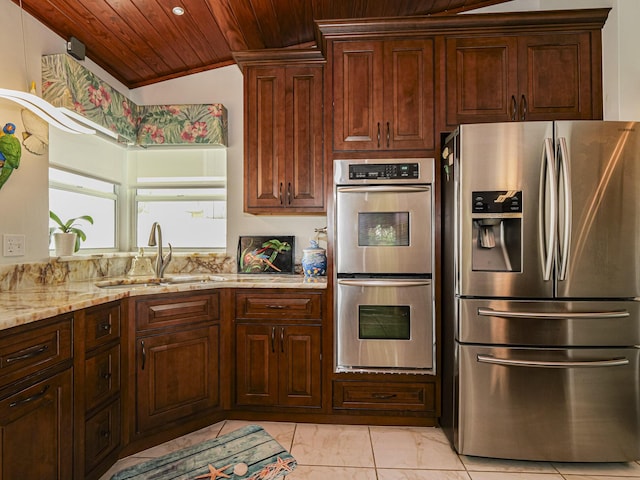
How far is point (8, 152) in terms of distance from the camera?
1914 mm

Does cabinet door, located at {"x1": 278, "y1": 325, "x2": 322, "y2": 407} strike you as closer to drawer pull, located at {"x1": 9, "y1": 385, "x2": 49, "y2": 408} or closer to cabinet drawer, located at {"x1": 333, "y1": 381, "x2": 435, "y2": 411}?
cabinet drawer, located at {"x1": 333, "y1": 381, "x2": 435, "y2": 411}

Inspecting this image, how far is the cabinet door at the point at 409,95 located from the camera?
7.64 feet

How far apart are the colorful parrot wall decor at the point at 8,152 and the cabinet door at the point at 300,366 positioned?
5.54 ft

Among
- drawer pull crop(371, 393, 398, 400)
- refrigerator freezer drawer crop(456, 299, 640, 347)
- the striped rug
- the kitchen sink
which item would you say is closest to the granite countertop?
the kitchen sink

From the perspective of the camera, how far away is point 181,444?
215 cm

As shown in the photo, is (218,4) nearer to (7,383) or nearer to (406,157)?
(406,157)

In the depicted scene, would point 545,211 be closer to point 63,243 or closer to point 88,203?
point 63,243

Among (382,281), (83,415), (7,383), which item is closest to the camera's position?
(7,383)

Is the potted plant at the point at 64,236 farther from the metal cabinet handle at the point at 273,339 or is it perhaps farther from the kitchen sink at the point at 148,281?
the metal cabinet handle at the point at 273,339

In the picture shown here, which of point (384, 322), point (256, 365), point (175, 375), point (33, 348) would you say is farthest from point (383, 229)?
point (33, 348)

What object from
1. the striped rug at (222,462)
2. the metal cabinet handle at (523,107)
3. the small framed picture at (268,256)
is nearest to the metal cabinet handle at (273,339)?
the striped rug at (222,462)

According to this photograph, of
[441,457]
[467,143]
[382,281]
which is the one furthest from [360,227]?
[441,457]

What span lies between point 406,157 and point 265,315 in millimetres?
1339

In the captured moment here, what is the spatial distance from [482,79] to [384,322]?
161 centimetres
